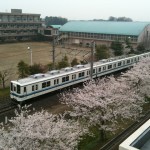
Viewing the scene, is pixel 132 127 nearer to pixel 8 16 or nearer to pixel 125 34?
pixel 125 34

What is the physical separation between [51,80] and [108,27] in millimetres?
42899

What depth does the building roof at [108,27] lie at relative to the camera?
5515 centimetres

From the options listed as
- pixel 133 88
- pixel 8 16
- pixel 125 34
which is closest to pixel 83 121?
pixel 133 88

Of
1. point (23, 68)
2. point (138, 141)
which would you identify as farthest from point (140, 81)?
point (23, 68)

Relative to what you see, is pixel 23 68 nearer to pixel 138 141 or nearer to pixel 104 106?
pixel 104 106

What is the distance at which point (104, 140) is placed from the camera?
14953 mm

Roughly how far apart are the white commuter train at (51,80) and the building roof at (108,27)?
28.1m

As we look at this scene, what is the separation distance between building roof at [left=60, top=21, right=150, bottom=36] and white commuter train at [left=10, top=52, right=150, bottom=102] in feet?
92.1

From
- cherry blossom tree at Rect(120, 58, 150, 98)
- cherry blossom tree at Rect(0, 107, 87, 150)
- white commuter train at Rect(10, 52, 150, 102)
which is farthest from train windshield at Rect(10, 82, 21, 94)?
cherry blossom tree at Rect(120, 58, 150, 98)

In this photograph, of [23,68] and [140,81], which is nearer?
[140,81]

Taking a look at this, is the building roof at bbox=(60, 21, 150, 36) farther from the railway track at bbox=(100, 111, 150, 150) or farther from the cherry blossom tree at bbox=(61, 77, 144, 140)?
the cherry blossom tree at bbox=(61, 77, 144, 140)

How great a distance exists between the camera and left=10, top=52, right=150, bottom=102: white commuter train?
62.5ft

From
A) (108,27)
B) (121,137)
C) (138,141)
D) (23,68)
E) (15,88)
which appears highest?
(108,27)

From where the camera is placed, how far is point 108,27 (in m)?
60.7
